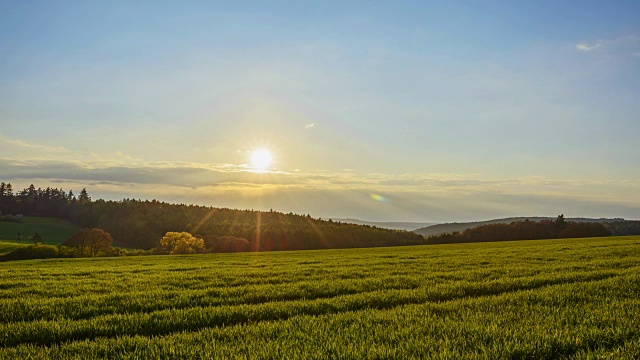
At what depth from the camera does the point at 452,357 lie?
5902mm

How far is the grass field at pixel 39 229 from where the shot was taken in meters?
136

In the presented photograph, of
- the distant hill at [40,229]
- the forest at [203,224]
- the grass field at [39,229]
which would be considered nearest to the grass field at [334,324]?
the forest at [203,224]

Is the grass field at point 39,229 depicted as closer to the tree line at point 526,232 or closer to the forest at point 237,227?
the forest at point 237,227

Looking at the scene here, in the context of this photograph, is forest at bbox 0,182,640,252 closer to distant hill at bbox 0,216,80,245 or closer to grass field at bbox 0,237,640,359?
distant hill at bbox 0,216,80,245

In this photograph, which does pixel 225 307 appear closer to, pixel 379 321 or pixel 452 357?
pixel 379 321

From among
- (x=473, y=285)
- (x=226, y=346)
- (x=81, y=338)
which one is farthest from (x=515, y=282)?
(x=81, y=338)

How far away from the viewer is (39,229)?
495 ft

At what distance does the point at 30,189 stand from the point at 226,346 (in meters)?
226

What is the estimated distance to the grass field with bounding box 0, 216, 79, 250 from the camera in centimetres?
13557

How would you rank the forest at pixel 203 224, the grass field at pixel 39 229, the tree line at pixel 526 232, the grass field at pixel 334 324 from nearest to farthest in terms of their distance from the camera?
the grass field at pixel 334 324, the tree line at pixel 526 232, the forest at pixel 203 224, the grass field at pixel 39 229

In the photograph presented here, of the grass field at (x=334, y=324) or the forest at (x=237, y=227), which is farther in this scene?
the forest at (x=237, y=227)

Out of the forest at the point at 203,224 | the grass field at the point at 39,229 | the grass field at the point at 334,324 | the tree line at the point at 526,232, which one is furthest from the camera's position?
the grass field at the point at 39,229

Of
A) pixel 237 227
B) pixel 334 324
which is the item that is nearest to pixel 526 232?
pixel 237 227

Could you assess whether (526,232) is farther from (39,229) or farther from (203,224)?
(39,229)
